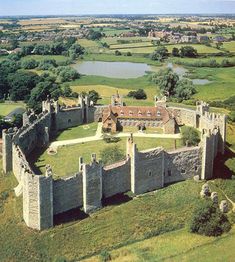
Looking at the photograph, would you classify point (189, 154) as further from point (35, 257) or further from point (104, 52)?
point (104, 52)

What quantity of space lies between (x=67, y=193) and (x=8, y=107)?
165ft

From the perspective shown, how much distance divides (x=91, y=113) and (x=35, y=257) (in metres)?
31.7

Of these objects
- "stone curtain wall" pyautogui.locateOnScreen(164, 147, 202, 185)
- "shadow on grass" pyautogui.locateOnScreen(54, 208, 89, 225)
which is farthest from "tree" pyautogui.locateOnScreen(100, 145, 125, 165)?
"shadow on grass" pyautogui.locateOnScreen(54, 208, 89, 225)

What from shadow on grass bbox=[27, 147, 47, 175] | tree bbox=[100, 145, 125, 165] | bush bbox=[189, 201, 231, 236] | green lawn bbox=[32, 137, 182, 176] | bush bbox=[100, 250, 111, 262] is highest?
tree bbox=[100, 145, 125, 165]

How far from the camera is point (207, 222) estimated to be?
125ft

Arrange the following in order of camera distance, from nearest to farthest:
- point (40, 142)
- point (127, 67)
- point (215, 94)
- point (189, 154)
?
point (189, 154), point (40, 142), point (215, 94), point (127, 67)

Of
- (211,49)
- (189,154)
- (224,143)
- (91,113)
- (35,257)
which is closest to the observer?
(35,257)

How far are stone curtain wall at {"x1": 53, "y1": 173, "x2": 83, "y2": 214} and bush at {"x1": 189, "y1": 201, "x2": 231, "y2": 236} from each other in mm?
9688

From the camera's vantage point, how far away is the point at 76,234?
36.7 m

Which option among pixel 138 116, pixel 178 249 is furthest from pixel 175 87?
pixel 178 249

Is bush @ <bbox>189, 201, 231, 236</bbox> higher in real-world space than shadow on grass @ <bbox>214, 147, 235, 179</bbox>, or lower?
lower

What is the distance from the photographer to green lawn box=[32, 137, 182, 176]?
153 feet

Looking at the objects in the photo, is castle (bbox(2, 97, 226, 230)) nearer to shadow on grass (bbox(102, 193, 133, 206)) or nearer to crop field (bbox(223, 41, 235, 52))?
shadow on grass (bbox(102, 193, 133, 206))

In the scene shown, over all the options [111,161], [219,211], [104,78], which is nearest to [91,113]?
[111,161]
